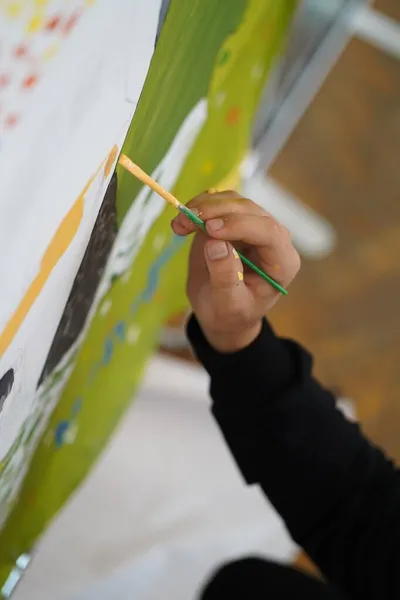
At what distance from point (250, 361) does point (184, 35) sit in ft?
0.94

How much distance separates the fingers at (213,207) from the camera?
42 centimetres

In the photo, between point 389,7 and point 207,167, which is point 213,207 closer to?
point 207,167

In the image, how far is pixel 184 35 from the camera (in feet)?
1.22

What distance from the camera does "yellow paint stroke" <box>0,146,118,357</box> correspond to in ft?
0.94

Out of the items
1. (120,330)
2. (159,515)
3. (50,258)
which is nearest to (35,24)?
(50,258)

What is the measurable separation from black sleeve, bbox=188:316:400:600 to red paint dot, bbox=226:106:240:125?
0.73ft

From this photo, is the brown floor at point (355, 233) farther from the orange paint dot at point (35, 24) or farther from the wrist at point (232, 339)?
the orange paint dot at point (35, 24)

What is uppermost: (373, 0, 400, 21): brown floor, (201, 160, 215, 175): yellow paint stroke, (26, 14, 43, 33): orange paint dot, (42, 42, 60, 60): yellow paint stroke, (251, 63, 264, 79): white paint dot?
(26, 14, 43, 33): orange paint dot

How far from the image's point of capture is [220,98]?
0.59 meters

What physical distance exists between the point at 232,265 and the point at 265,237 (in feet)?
0.13

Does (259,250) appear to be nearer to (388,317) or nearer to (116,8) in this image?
(116,8)

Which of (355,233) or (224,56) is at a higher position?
(224,56)

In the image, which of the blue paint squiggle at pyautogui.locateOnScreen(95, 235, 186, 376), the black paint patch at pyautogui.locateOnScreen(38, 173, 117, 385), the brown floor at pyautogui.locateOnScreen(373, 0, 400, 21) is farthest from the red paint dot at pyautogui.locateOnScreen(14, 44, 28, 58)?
the brown floor at pyautogui.locateOnScreen(373, 0, 400, 21)

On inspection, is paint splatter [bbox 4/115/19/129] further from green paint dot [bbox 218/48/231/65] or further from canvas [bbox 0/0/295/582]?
green paint dot [bbox 218/48/231/65]
